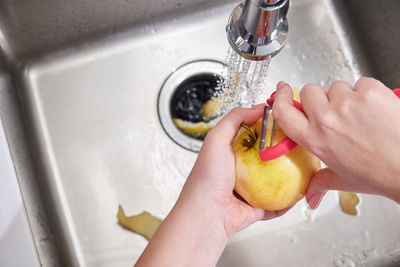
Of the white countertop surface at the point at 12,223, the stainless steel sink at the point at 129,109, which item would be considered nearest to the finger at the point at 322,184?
the stainless steel sink at the point at 129,109

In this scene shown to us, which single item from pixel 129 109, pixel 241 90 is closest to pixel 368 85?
pixel 241 90

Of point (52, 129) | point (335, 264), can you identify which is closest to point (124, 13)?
point (52, 129)

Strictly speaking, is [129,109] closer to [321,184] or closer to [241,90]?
[241,90]

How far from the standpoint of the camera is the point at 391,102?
356mm

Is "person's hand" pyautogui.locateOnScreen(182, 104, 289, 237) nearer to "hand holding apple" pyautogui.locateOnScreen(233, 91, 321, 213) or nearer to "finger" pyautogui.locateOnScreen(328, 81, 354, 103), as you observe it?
"hand holding apple" pyautogui.locateOnScreen(233, 91, 321, 213)

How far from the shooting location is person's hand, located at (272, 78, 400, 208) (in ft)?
1.16

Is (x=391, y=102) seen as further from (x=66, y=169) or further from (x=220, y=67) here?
(x=66, y=169)

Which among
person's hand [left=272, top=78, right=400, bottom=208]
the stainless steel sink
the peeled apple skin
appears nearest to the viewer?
person's hand [left=272, top=78, right=400, bottom=208]

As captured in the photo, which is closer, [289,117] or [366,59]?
[289,117]

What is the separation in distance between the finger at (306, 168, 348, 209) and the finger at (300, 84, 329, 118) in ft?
0.35

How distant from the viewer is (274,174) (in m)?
0.47

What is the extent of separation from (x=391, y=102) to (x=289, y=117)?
101 millimetres

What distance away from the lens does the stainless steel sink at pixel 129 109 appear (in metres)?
0.70

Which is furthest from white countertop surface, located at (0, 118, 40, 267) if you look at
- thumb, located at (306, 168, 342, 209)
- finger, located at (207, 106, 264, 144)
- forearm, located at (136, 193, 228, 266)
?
thumb, located at (306, 168, 342, 209)
